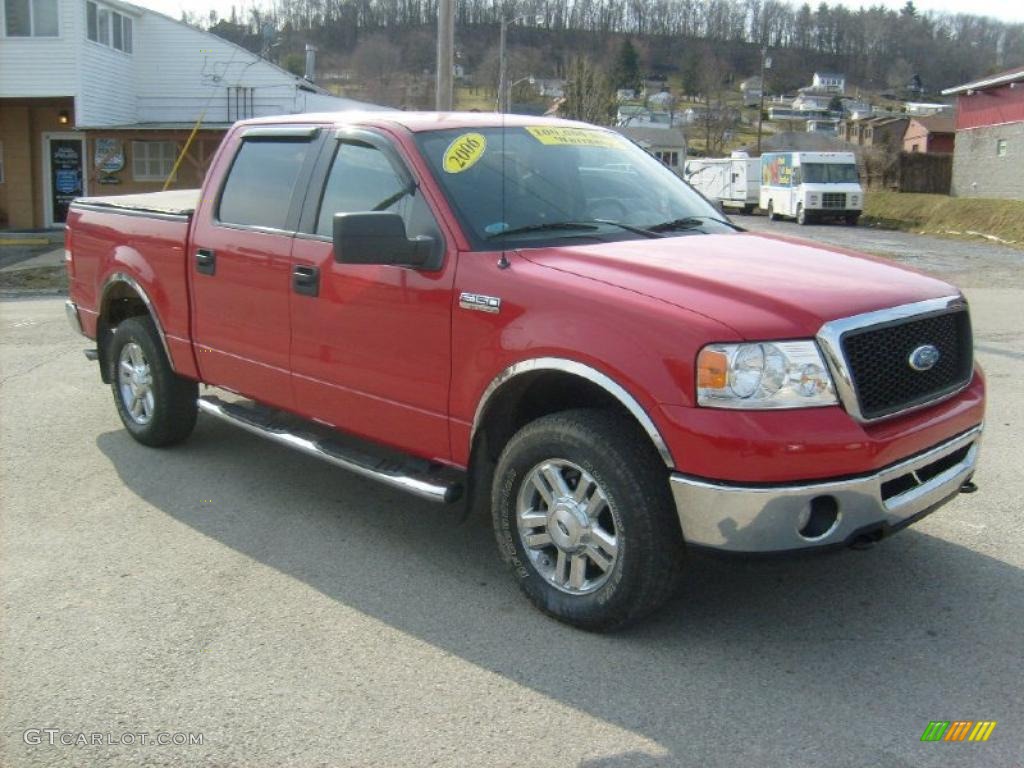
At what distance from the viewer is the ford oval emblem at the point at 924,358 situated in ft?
11.8

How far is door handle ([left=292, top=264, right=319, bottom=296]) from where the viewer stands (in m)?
4.59

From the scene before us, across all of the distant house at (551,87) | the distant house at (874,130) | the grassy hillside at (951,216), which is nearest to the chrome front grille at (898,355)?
the grassy hillside at (951,216)

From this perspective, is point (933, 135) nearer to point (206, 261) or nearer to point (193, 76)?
point (193, 76)

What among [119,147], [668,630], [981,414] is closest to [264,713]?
[668,630]

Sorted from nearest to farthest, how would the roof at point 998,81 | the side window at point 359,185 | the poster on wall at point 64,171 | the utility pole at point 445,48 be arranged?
the side window at point 359,185 < the utility pole at point 445,48 < the poster on wall at point 64,171 < the roof at point 998,81

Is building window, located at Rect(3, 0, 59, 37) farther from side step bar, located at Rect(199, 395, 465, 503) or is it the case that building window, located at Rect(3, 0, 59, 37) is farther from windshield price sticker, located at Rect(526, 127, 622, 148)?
windshield price sticker, located at Rect(526, 127, 622, 148)

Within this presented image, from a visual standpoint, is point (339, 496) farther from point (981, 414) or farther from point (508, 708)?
point (981, 414)

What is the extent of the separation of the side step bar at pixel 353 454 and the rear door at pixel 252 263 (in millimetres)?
146

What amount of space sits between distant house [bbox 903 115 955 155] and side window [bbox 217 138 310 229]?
77.0 meters

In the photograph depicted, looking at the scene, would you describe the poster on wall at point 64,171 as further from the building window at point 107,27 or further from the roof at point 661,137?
the roof at point 661,137

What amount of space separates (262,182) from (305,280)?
84cm

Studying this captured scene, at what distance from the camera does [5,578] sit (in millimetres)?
4277

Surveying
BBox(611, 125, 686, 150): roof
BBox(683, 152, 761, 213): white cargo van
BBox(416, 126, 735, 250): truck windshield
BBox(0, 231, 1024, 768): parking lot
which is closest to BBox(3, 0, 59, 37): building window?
BBox(0, 231, 1024, 768): parking lot

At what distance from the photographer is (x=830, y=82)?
126625 mm
